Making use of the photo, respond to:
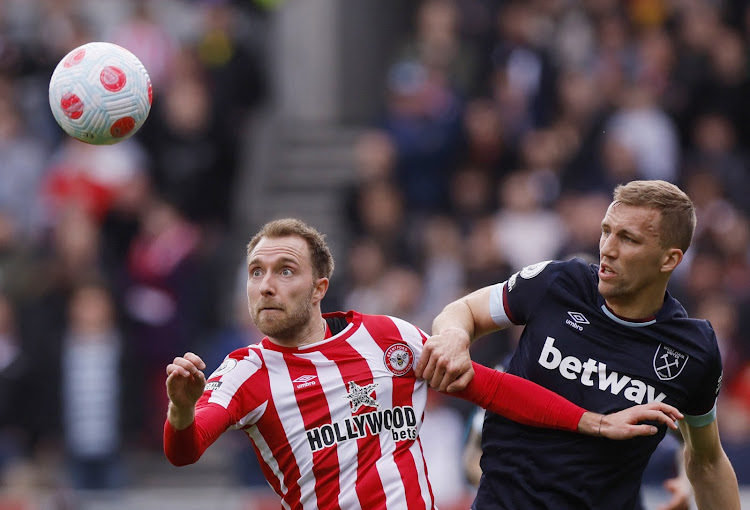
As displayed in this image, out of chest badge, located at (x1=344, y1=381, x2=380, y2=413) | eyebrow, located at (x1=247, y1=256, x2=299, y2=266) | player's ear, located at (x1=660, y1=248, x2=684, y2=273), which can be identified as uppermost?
player's ear, located at (x1=660, y1=248, x2=684, y2=273)

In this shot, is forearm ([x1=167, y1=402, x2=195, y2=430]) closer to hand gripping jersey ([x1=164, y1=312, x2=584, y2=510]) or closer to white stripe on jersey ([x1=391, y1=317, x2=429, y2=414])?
hand gripping jersey ([x1=164, y1=312, x2=584, y2=510])

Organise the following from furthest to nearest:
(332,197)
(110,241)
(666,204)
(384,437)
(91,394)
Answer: (332,197) → (110,241) → (91,394) → (384,437) → (666,204)

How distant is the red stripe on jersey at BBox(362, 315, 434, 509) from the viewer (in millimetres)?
5559

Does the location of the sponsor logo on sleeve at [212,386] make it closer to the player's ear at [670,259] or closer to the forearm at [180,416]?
the forearm at [180,416]

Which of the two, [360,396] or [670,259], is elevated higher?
[670,259]

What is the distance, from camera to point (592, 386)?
217 inches

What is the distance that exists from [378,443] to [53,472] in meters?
6.35

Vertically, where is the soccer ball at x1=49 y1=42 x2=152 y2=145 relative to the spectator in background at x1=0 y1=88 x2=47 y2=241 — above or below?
above

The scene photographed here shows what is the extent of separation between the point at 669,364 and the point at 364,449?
139 centimetres

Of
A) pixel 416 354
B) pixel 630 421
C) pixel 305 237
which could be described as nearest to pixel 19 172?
pixel 305 237

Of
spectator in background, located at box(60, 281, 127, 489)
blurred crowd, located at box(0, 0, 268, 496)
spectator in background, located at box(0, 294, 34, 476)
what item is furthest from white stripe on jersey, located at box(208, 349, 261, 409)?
spectator in background, located at box(0, 294, 34, 476)

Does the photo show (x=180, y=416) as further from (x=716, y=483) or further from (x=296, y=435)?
(x=716, y=483)

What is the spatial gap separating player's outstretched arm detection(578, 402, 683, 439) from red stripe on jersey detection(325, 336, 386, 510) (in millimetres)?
910

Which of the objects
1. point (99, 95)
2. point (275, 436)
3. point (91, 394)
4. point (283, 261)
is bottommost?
point (91, 394)
